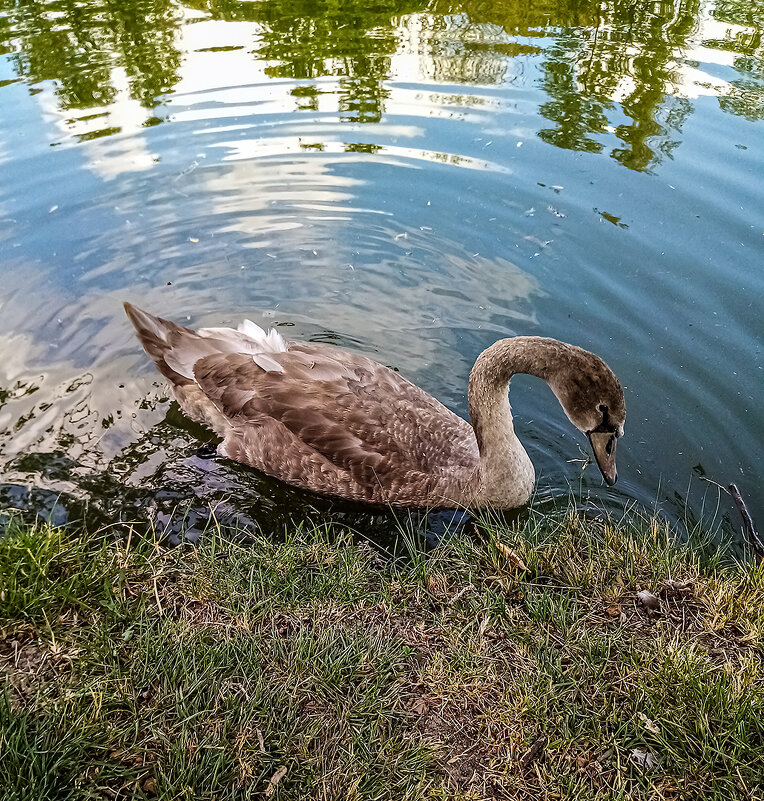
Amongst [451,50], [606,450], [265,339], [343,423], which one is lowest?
[343,423]

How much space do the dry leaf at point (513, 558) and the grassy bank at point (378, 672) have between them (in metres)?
0.02

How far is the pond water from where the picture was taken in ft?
15.8

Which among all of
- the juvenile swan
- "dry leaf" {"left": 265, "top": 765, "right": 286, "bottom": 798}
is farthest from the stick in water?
"dry leaf" {"left": 265, "top": 765, "right": 286, "bottom": 798}

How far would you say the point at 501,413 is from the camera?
164 inches

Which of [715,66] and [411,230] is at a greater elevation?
[715,66]

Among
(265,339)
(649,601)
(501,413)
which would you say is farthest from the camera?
(265,339)

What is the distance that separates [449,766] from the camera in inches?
103

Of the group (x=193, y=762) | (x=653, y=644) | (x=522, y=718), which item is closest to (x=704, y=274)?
(x=653, y=644)

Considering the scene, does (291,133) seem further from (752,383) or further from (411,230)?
(752,383)

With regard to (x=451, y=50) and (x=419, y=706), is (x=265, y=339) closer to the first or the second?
(x=419, y=706)

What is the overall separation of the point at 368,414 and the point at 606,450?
4.93 ft

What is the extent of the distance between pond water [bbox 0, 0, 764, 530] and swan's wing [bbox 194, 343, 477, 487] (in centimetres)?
43

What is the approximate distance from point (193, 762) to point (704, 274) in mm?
5760

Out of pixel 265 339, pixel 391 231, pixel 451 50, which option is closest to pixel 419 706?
pixel 265 339
